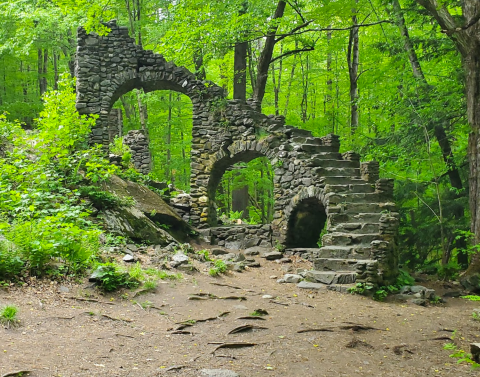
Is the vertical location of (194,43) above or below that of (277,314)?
above

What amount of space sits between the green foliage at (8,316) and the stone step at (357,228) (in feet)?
23.0

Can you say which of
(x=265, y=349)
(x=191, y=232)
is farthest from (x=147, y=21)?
(x=265, y=349)

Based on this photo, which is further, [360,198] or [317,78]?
[317,78]

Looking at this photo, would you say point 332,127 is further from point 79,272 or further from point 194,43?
point 79,272

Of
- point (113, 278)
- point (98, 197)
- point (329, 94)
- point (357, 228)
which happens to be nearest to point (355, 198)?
point (357, 228)

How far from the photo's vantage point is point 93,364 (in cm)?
368

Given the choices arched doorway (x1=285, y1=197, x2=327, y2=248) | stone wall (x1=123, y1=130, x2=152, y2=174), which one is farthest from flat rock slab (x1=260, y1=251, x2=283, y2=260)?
stone wall (x1=123, y1=130, x2=152, y2=174)

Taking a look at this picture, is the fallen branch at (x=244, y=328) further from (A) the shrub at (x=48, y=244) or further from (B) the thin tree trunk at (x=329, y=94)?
(B) the thin tree trunk at (x=329, y=94)

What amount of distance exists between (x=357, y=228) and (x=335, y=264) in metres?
1.28

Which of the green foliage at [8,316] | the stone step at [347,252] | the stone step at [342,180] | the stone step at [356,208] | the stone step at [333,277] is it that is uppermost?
the stone step at [342,180]

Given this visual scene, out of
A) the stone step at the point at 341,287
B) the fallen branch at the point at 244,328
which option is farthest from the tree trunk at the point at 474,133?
the fallen branch at the point at 244,328

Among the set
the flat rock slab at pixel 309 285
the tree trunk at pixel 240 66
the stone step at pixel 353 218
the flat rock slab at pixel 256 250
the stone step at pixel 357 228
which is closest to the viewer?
the flat rock slab at pixel 309 285

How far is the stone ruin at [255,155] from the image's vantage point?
10.3 metres

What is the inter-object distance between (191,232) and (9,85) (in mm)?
15382
